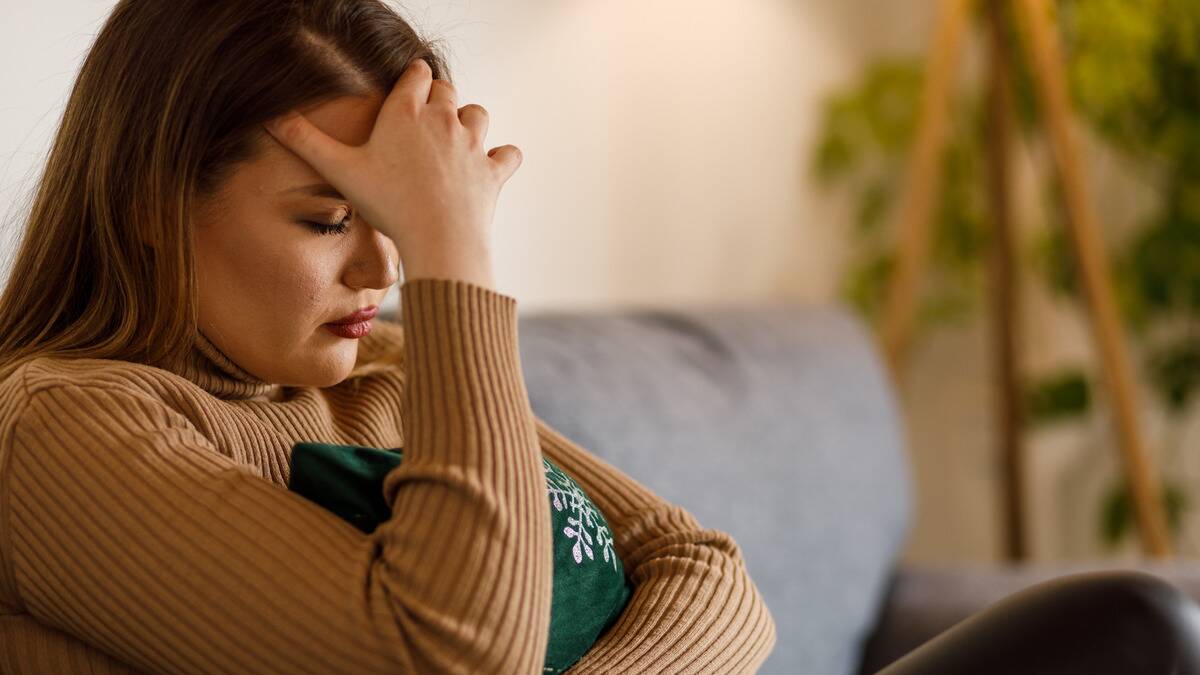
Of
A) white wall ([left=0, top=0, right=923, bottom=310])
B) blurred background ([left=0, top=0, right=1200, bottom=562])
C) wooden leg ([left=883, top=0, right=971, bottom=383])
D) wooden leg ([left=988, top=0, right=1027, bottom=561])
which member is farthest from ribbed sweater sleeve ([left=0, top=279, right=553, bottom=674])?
wooden leg ([left=988, top=0, right=1027, bottom=561])

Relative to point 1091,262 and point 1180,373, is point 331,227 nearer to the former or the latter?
point 1091,262

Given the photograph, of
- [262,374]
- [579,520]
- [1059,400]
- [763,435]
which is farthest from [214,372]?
[1059,400]

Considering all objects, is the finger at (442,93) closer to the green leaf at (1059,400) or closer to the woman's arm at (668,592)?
the woman's arm at (668,592)

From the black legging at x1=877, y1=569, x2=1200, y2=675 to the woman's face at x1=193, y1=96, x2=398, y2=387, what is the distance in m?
0.44

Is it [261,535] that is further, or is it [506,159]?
[506,159]

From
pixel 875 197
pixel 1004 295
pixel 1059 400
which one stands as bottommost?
pixel 1059 400

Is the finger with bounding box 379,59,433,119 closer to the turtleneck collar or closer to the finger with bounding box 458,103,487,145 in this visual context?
the finger with bounding box 458,103,487,145

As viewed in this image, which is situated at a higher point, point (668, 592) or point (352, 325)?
point (352, 325)

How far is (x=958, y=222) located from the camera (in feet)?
8.85

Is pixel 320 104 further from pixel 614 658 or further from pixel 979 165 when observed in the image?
pixel 979 165

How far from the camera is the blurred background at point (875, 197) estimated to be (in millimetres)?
1965

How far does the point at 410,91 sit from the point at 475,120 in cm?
5

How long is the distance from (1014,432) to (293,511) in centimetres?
207

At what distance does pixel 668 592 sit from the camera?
91cm
